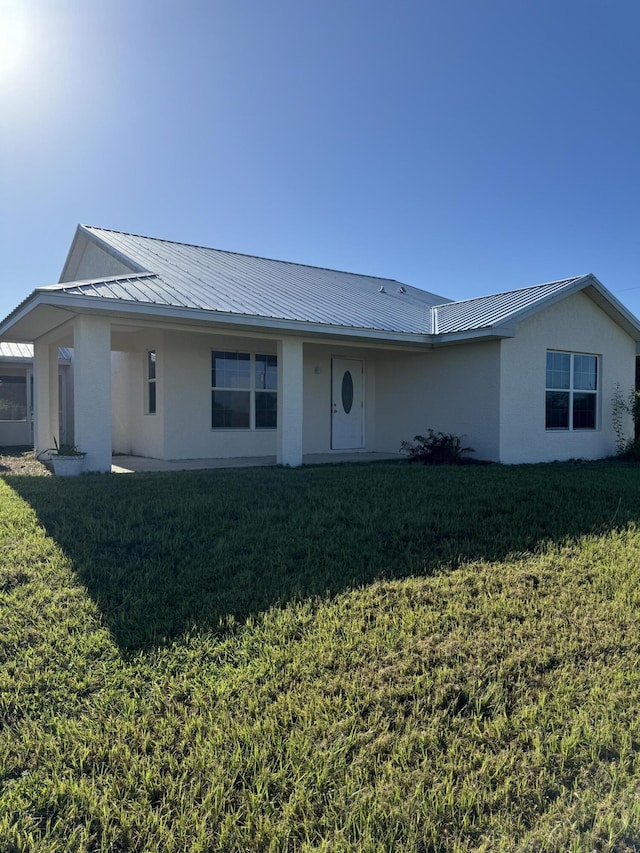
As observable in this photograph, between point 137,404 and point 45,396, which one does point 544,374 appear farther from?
point 45,396

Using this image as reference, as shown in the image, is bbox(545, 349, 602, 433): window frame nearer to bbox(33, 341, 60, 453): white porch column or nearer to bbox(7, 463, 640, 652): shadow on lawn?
bbox(7, 463, 640, 652): shadow on lawn

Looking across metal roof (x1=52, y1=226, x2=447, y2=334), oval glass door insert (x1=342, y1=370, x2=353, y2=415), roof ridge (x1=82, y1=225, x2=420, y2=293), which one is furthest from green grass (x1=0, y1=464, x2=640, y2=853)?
roof ridge (x1=82, y1=225, x2=420, y2=293)

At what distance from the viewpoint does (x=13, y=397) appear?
18.6 meters

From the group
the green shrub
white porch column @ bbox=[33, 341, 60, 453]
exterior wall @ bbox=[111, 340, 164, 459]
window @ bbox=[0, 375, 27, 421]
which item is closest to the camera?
the green shrub

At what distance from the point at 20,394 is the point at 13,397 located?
10.2 inches

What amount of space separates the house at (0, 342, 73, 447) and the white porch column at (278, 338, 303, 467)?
850 centimetres

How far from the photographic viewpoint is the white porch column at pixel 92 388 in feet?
30.6

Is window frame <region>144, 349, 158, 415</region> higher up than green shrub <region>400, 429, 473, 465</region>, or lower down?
higher up

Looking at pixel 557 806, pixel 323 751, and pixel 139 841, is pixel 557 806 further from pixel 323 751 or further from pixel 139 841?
pixel 139 841

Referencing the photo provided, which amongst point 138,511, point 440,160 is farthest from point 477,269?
point 138,511

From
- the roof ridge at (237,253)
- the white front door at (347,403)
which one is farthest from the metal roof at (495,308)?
the roof ridge at (237,253)

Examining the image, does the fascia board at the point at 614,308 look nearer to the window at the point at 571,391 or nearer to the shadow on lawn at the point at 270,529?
the window at the point at 571,391

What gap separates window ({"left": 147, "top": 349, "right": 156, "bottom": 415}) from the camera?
13.0 m

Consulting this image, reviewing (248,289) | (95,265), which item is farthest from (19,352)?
(248,289)
